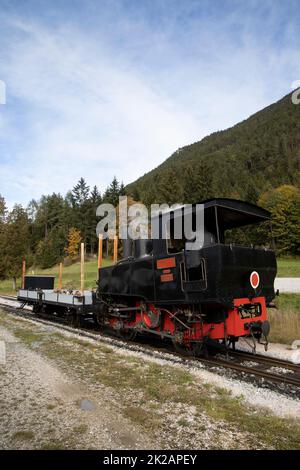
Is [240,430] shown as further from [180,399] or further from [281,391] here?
[281,391]

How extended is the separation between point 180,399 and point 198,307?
2.34m

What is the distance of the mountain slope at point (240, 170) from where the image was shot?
6638 centimetres

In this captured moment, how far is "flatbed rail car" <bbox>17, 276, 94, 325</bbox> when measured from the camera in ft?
39.9

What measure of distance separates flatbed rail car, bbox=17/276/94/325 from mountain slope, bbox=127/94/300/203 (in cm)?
4900

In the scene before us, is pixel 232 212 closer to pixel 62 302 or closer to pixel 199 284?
pixel 199 284

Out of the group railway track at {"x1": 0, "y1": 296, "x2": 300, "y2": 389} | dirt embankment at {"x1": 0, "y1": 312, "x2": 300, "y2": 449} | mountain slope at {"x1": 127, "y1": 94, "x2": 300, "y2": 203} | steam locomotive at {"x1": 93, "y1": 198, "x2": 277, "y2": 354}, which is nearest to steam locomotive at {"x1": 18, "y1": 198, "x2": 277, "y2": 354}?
steam locomotive at {"x1": 93, "y1": 198, "x2": 277, "y2": 354}

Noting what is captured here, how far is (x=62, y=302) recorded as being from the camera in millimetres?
13250

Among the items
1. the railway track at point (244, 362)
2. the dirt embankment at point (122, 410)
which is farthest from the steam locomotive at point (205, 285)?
the dirt embankment at point (122, 410)

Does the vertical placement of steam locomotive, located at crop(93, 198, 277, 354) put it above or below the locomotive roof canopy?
below

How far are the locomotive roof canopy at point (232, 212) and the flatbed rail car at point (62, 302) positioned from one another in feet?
17.2

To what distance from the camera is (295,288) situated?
70.8 feet

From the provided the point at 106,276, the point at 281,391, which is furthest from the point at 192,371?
the point at 106,276

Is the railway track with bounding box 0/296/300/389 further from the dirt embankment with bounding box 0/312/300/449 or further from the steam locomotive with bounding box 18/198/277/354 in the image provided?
the dirt embankment with bounding box 0/312/300/449
